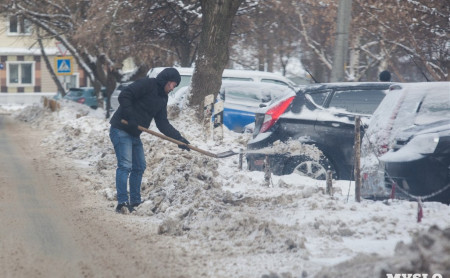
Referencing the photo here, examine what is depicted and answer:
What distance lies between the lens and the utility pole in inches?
508

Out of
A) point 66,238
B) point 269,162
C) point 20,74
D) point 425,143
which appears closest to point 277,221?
point 425,143

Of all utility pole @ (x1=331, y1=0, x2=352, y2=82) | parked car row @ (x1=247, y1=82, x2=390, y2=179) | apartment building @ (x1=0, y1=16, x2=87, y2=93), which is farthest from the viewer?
apartment building @ (x1=0, y1=16, x2=87, y2=93)

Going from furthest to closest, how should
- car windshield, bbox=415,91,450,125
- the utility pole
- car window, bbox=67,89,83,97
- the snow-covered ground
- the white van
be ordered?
car window, bbox=67,89,83,97, the white van, the utility pole, car windshield, bbox=415,91,450,125, the snow-covered ground

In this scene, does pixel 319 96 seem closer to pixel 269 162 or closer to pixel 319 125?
pixel 319 125

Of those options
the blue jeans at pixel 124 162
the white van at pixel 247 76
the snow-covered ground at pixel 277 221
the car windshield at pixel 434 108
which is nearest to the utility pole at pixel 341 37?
the snow-covered ground at pixel 277 221

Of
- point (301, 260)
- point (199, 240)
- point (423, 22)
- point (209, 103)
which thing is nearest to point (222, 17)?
point (209, 103)

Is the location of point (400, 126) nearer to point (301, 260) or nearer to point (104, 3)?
point (301, 260)

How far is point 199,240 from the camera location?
24.5 ft

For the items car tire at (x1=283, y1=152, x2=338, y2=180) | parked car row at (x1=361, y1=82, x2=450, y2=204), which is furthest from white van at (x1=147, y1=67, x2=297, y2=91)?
parked car row at (x1=361, y1=82, x2=450, y2=204)

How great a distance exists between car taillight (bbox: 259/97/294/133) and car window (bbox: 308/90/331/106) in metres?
0.32

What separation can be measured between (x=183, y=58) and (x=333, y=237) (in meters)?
20.1

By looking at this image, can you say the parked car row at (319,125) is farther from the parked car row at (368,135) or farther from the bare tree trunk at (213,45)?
the bare tree trunk at (213,45)

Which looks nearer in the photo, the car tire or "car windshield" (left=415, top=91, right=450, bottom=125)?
"car windshield" (left=415, top=91, right=450, bottom=125)

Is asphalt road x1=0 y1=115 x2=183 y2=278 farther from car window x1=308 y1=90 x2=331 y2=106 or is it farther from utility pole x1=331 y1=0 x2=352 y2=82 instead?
utility pole x1=331 y1=0 x2=352 y2=82
